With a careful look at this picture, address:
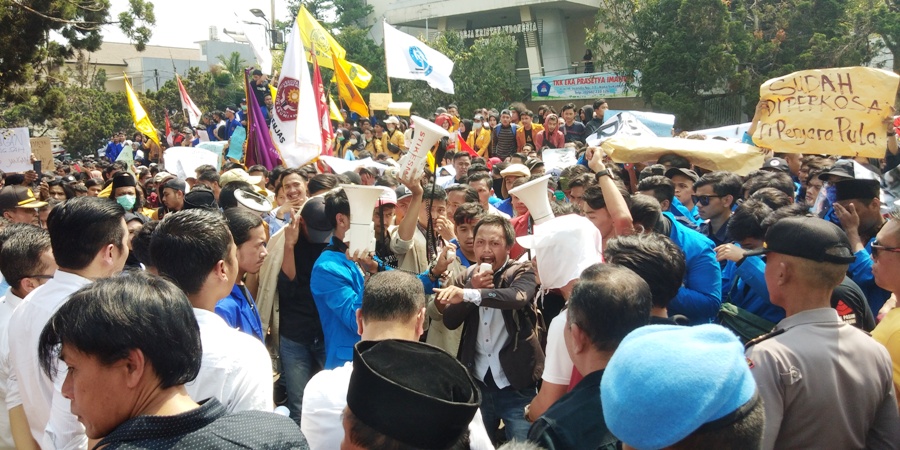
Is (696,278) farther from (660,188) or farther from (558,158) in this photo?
(558,158)

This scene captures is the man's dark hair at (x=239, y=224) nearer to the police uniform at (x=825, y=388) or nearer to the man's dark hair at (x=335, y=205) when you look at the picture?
the man's dark hair at (x=335, y=205)

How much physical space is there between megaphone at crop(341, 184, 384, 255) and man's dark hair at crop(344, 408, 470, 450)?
87.1 inches

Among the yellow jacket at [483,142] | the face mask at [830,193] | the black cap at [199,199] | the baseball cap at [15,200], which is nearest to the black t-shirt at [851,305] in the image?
the face mask at [830,193]

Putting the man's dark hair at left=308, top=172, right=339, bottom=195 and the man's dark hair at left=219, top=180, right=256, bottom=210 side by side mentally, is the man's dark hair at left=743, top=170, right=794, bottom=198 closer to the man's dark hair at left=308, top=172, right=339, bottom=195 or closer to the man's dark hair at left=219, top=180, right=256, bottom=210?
the man's dark hair at left=308, top=172, right=339, bottom=195

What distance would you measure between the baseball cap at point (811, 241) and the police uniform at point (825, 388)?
0.86 ft

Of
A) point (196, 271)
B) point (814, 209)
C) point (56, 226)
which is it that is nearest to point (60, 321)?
point (196, 271)

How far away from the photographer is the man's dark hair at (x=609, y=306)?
7.98 feet

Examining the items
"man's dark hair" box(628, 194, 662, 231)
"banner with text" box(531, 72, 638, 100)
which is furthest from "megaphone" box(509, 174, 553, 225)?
"banner with text" box(531, 72, 638, 100)

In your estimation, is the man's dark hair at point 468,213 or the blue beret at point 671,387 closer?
the blue beret at point 671,387

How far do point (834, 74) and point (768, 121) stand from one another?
664 mm

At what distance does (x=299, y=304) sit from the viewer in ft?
15.7

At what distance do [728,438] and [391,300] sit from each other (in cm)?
152

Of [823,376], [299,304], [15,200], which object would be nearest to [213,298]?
[299,304]

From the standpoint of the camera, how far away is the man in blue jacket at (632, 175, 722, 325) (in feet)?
12.6
